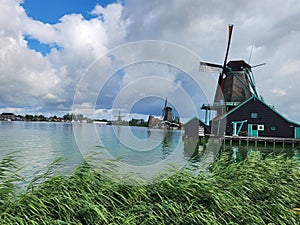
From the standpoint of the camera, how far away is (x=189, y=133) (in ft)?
107

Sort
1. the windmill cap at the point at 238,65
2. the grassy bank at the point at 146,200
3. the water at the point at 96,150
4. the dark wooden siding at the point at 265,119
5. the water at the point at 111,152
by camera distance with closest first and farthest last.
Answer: the grassy bank at the point at 146,200, the water at the point at 111,152, the water at the point at 96,150, the dark wooden siding at the point at 265,119, the windmill cap at the point at 238,65

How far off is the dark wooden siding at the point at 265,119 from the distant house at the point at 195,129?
13.0ft

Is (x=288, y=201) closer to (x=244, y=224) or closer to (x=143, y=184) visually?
(x=244, y=224)

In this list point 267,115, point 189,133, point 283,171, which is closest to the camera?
point 283,171

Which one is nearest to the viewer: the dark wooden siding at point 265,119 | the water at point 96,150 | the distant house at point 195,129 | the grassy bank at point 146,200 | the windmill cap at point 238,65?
the grassy bank at point 146,200

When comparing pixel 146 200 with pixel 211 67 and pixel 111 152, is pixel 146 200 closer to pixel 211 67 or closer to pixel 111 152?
pixel 111 152

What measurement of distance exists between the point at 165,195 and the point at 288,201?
→ 2.28 meters

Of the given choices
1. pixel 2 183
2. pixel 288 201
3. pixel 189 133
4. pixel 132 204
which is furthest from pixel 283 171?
pixel 189 133

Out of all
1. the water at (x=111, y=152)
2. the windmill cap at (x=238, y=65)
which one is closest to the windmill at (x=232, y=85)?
the windmill cap at (x=238, y=65)

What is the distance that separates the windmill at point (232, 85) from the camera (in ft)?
104

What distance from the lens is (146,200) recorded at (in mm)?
3992

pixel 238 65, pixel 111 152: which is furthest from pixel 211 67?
pixel 111 152

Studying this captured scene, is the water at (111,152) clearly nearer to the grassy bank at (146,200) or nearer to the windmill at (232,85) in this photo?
the grassy bank at (146,200)

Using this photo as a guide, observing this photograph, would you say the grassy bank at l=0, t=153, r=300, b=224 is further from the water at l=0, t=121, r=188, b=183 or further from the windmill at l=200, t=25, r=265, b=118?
the windmill at l=200, t=25, r=265, b=118
